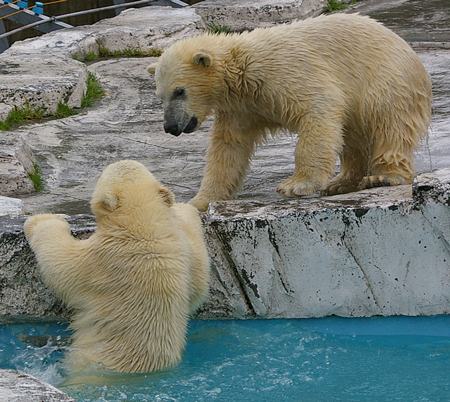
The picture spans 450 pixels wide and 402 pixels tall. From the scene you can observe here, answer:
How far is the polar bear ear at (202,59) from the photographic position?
4.21 metres

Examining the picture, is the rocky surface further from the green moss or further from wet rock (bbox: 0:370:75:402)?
the green moss

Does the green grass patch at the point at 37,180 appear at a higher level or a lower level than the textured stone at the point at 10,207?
lower

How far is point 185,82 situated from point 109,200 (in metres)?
1.27

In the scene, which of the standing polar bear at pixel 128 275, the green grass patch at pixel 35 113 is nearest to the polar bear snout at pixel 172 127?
the standing polar bear at pixel 128 275

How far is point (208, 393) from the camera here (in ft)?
10.9

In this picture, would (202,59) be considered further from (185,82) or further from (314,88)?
(314,88)

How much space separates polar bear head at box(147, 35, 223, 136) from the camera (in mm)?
4281

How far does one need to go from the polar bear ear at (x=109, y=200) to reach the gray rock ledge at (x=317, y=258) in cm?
53

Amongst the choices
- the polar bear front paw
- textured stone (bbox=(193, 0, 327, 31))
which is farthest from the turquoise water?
textured stone (bbox=(193, 0, 327, 31))

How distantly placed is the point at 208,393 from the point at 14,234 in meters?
1.29

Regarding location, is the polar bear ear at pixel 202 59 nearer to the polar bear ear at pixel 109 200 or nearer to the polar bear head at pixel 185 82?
the polar bear head at pixel 185 82

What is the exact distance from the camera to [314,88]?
4.21 m

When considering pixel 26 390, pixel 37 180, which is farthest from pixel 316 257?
pixel 37 180

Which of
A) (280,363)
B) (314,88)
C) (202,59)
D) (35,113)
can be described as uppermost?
(202,59)
